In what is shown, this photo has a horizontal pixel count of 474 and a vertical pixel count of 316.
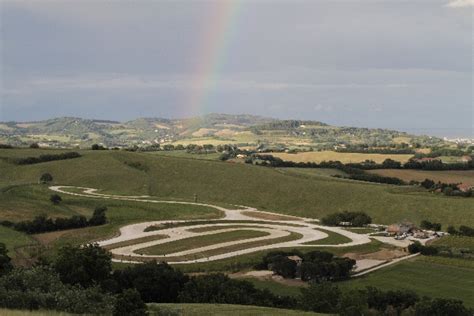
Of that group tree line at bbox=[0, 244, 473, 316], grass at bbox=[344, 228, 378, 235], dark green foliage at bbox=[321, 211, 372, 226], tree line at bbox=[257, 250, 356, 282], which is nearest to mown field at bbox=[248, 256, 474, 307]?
tree line at bbox=[257, 250, 356, 282]

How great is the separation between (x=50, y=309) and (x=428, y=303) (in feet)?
77.9

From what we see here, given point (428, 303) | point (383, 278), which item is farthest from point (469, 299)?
point (428, 303)

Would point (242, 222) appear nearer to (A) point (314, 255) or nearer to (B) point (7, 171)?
(A) point (314, 255)

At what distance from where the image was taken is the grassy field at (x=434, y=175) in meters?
125

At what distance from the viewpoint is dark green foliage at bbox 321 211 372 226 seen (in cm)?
8544

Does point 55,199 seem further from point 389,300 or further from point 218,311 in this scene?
point 218,311

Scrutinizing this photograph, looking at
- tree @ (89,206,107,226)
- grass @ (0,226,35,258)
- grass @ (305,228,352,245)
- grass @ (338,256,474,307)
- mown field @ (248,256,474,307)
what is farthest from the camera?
tree @ (89,206,107,226)

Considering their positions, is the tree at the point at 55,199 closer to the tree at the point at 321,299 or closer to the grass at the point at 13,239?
the grass at the point at 13,239

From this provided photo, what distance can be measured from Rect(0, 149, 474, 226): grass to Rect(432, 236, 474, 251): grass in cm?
1416

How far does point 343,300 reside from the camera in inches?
1399

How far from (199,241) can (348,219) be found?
29.0 meters

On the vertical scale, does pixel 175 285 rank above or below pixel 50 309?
below

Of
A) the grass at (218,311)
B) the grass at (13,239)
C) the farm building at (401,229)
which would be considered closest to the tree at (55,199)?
the grass at (13,239)

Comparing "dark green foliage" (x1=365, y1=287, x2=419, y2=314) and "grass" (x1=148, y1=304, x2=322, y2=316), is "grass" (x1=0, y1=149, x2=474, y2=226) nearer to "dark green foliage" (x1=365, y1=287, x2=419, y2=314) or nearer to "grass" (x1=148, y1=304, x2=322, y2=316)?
"dark green foliage" (x1=365, y1=287, x2=419, y2=314)
